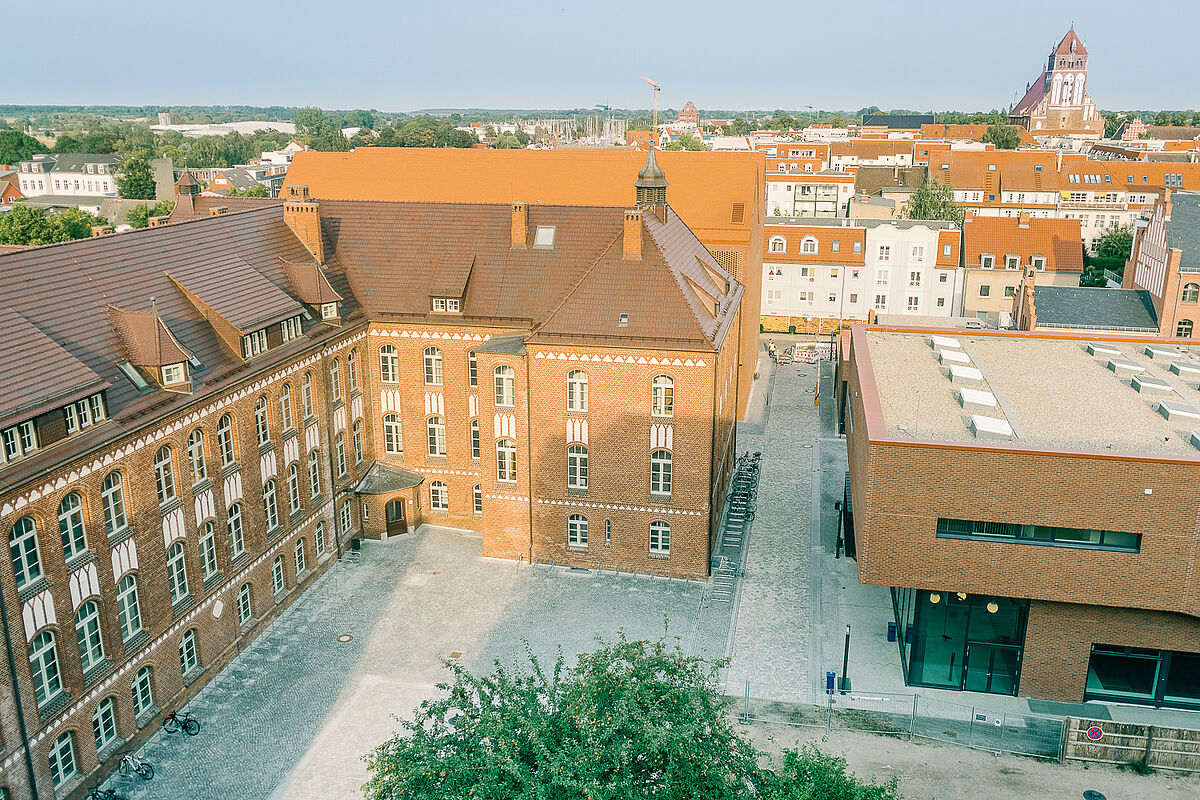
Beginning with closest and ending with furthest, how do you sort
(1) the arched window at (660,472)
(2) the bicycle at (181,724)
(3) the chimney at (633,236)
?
(2) the bicycle at (181,724), (1) the arched window at (660,472), (3) the chimney at (633,236)

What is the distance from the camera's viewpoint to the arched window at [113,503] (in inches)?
973

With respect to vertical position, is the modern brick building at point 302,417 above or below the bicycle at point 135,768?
above

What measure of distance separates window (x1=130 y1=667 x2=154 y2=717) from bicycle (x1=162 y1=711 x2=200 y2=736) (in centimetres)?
65

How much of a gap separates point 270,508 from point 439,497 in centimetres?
945

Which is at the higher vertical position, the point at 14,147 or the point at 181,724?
the point at 14,147

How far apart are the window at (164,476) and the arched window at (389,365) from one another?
13.4 metres

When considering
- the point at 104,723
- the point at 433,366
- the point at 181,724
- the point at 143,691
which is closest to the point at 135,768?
the point at 104,723

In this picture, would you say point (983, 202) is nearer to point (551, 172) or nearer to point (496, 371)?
point (551, 172)

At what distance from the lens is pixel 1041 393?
3238 cm

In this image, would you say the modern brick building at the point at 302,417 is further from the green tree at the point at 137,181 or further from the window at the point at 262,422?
the green tree at the point at 137,181

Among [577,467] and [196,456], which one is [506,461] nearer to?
[577,467]

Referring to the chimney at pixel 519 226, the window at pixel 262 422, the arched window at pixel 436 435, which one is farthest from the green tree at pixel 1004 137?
the window at pixel 262 422

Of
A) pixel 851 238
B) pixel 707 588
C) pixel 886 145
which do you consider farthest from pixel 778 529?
pixel 886 145

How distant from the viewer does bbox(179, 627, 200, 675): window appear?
93.1 ft
